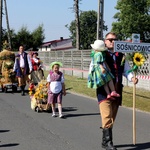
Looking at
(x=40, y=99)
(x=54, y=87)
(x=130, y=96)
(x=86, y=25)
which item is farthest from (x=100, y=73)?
(x=86, y=25)

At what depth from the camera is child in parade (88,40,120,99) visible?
6.33 m

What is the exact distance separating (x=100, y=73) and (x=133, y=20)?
166 ft

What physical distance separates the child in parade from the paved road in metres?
1.11

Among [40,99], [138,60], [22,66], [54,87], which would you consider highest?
[138,60]

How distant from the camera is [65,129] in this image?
27.5 ft

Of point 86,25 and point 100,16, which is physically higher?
point 86,25

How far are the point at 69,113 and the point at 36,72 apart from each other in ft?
18.6

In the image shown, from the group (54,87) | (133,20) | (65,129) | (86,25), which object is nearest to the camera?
(65,129)

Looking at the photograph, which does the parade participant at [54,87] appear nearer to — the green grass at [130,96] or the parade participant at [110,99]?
the green grass at [130,96]

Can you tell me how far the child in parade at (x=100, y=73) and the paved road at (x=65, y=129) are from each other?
3.65 feet

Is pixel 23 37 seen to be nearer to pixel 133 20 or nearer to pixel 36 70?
pixel 133 20

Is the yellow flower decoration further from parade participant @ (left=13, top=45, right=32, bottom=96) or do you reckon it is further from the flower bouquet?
parade participant @ (left=13, top=45, right=32, bottom=96)

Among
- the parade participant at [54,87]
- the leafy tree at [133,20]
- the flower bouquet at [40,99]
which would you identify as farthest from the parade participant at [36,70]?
the leafy tree at [133,20]

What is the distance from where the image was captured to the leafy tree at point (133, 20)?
182ft
